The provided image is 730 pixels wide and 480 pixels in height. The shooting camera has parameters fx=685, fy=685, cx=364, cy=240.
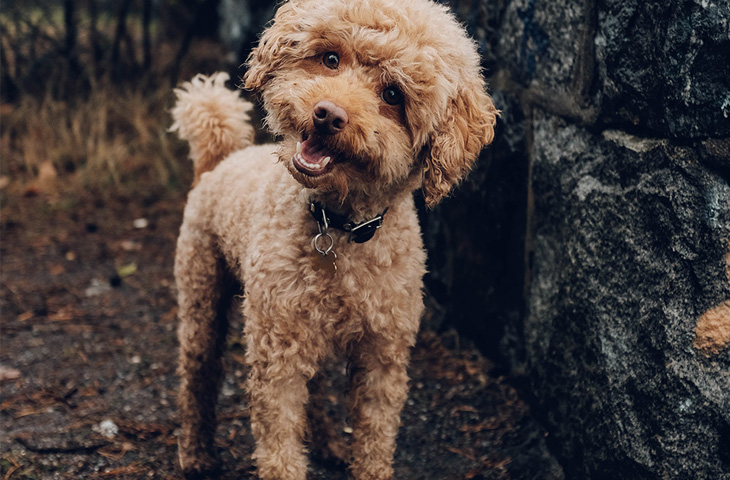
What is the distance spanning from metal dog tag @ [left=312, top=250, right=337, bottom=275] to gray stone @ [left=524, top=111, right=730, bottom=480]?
0.90m

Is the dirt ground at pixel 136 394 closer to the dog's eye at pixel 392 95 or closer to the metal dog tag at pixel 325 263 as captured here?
the metal dog tag at pixel 325 263

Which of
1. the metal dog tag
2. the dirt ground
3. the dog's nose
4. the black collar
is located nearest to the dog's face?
the dog's nose

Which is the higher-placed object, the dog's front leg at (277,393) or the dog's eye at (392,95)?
the dog's eye at (392,95)

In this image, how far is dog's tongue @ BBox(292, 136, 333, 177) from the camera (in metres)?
1.93

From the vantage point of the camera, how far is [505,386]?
324 centimetres

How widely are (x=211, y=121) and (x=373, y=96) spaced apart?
1.17 meters

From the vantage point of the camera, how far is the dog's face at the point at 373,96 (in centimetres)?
192

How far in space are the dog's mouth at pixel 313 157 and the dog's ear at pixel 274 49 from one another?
0.31 m

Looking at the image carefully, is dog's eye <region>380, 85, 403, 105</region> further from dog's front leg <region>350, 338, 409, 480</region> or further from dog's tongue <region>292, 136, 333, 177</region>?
dog's front leg <region>350, 338, 409, 480</region>

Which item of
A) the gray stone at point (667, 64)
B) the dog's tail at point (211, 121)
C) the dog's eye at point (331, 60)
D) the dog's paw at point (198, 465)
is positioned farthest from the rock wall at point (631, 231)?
the dog's paw at point (198, 465)

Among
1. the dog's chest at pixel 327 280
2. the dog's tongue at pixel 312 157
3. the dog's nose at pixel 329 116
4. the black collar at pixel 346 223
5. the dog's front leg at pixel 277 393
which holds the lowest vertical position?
the dog's front leg at pixel 277 393

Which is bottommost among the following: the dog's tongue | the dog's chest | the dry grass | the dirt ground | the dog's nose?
the dry grass

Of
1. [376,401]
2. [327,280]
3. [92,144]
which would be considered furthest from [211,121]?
[92,144]

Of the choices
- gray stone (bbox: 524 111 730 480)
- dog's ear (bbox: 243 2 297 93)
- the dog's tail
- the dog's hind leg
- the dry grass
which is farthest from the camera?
the dry grass
